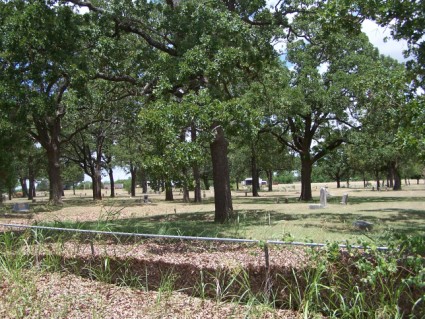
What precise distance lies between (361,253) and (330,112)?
2442 cm

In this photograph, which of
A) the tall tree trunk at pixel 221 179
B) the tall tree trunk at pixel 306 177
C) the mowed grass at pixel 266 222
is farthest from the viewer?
the tall tree trunk at pixel 306 177

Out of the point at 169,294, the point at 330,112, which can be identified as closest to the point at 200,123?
the point at 169,294

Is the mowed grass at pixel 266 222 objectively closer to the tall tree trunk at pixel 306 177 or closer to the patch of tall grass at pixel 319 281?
the patch of tall grass at pixel 319 281

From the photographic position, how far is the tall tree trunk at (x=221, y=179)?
14117 mm

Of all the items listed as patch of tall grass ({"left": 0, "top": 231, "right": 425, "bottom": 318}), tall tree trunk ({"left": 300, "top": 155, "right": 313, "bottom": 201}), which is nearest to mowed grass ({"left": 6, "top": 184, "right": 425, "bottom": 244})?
patch of tall grass ({"left": 0, "top": 231, "right": 425, "bottom": 318})

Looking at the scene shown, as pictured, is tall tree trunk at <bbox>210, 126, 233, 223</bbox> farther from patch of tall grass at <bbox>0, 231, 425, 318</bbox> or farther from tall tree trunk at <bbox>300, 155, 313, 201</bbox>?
tall tree trunk at <bbox>300, 155, 313, 201</bbox>

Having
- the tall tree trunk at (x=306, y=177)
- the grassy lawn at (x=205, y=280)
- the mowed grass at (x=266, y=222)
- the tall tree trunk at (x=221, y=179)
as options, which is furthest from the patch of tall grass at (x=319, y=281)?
the tall tree trunk at (x=306, y=177)

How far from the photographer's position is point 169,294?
5305mm

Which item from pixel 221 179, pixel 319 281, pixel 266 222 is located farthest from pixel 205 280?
pixel 221 179

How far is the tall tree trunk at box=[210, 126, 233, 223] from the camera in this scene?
46.3ft

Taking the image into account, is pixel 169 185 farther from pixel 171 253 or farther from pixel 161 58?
pixel 171 253

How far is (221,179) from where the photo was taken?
14.2m

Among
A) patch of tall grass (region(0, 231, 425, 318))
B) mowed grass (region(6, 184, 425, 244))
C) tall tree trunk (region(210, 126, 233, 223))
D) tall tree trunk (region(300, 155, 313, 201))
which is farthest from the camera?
tall tree trunk (region(300, 155, 313, 201))

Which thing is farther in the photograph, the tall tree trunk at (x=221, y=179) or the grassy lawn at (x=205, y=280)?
the tall tree trunk at (x=221, y=179)
